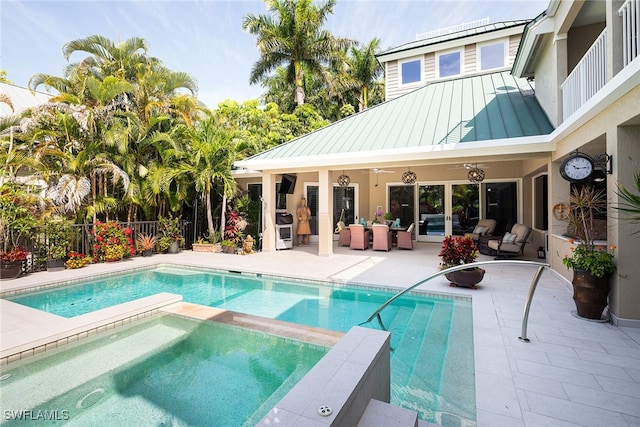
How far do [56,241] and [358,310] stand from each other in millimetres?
8548

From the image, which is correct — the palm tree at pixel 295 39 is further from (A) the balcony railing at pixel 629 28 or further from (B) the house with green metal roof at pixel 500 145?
(A) the balcony railing at pixel 629 28

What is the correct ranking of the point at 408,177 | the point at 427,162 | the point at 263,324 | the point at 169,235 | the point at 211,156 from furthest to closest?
the point at 408,177
the point at 169,235
the point at 211,156
the point at 427,162
the point at 263,324

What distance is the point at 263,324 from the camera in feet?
17.6

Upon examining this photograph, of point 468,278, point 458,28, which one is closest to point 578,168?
point 468,278

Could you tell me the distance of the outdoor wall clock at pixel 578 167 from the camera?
578cm

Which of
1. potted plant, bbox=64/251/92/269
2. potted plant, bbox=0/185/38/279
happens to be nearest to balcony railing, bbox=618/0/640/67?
potted plant, bbox=64/251/92/269

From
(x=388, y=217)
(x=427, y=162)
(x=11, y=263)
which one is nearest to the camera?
(x=11, y=263)

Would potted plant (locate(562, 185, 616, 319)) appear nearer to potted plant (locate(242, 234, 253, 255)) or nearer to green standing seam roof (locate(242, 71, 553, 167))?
green standing seam roof (locate(242, 71, 553, 167))

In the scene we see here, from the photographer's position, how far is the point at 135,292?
A: 768cm

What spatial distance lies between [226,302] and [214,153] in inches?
261

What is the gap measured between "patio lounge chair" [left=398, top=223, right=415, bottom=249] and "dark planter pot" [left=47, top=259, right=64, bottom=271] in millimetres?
10632

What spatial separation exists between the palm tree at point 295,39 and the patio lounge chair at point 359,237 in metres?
11.9

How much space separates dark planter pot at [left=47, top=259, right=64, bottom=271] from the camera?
897cm

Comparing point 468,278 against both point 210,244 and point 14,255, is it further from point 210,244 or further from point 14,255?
point 14,255
